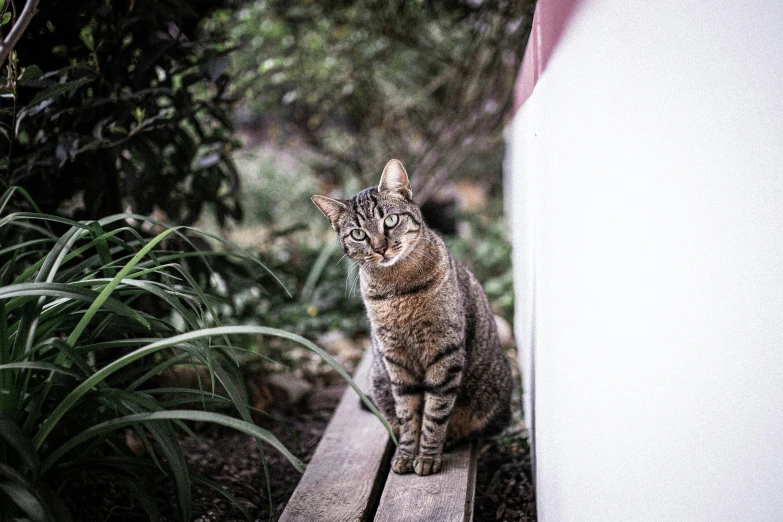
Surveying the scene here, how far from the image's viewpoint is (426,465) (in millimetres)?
1904

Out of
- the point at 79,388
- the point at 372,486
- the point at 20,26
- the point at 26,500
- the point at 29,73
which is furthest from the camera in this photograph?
the point at 372,486

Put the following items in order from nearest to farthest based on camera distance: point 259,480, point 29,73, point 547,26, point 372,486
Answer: point 547,26 < point 29,73 < point 372,486 < point 259,480

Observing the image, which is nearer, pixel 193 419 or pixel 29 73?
pixel 193 419

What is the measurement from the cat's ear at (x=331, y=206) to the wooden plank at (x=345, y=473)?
78 cm

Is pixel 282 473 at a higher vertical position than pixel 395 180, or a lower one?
lower

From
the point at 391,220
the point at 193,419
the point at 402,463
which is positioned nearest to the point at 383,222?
the point at 391,220

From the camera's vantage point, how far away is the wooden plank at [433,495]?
65.1 inches

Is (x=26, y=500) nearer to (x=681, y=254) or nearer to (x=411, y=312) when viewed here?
(x=411, y=312)

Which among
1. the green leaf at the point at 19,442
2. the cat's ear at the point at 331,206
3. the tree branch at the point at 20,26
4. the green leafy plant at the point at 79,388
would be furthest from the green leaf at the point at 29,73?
the green leaf at the point at 19,442

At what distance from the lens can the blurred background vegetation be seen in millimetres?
1829

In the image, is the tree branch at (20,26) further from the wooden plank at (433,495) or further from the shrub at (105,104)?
the wooden plank at (433,495)

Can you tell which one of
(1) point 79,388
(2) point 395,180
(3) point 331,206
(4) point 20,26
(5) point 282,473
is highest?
(4) point 20,26

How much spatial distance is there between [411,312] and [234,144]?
1.28 m

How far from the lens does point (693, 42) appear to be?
1111 millimetres
